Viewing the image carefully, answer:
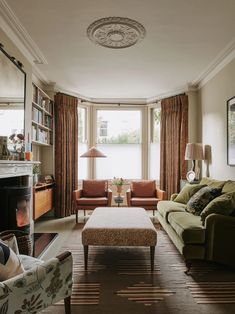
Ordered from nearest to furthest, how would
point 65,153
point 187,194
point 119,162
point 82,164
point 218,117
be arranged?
point 187,194
point 218,117
point 65,153
point 82,164
point 119,162

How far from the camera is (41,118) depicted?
5367mm

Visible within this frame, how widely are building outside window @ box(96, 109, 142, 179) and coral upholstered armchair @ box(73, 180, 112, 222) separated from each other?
1.09 m

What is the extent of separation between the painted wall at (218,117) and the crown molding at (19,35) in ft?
9.54

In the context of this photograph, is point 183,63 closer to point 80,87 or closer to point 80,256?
point 80,87

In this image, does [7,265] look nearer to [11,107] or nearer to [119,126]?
[11,107]

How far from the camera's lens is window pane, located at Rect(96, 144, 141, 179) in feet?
23.1

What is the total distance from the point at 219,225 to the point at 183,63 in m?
2.86

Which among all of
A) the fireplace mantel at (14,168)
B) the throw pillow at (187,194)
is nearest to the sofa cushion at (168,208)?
the throw pillow at (187,194)

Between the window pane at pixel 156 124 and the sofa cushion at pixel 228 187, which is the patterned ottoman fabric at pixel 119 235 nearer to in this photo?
the sofa cushion at pixel 228 187

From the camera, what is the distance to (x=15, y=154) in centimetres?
370

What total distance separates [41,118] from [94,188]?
5.93ft

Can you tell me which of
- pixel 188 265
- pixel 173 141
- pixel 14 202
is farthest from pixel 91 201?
pixel 188 265

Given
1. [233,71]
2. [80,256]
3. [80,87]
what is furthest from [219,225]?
[80,87]

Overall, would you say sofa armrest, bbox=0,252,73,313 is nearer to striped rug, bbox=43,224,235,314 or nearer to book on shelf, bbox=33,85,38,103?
striped rug, bbox=43,224,235,314
